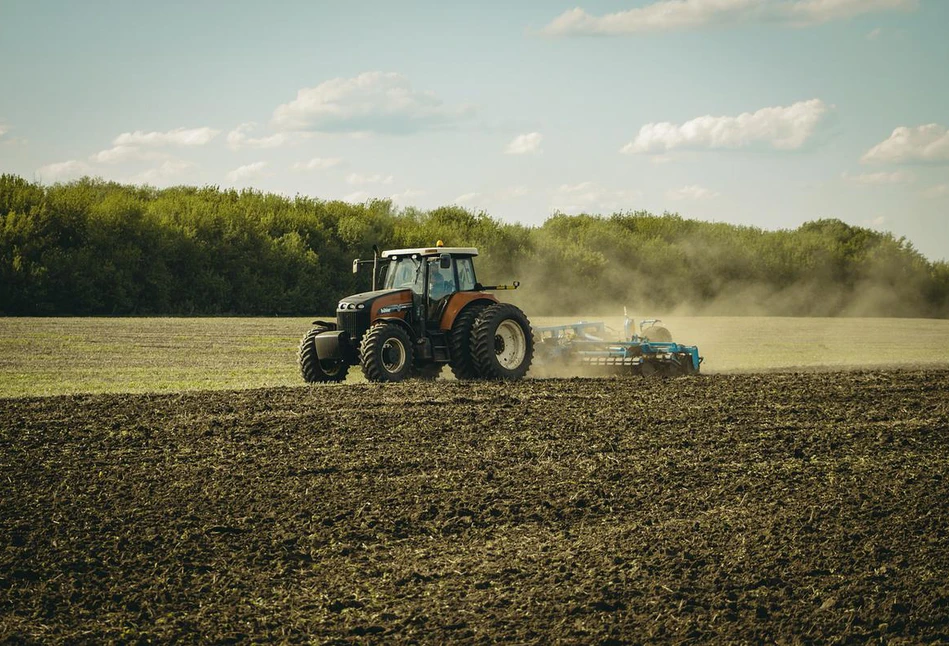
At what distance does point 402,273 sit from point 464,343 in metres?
1.57

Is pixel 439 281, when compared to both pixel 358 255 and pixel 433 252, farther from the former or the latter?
pixel 358 255

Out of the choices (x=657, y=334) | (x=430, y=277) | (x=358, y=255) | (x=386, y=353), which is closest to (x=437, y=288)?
(x=430, y=277)

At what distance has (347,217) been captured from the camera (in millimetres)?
56062

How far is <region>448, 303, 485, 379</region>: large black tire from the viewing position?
16.4m

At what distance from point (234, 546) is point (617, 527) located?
3.00 metres

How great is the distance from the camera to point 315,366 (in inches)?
665

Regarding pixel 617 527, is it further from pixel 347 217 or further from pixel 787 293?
pixel 787 293

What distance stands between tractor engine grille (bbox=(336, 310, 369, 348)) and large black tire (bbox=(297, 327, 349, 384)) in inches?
28.3

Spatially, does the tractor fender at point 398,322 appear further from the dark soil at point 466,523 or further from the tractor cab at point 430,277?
the dark soil at point 466,523

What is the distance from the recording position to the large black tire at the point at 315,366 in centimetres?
1680

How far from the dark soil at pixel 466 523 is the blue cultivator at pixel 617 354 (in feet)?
13.5

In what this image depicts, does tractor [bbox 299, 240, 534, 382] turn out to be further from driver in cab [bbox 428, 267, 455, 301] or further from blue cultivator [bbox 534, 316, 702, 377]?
blue cultivator [bbox 534, 316, 702, 377]

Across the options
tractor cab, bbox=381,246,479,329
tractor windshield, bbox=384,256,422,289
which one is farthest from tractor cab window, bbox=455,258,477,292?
tractor windshield, bbox=384,256,422,289

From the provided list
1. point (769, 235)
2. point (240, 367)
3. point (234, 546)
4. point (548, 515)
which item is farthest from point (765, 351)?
point (769, 235)
